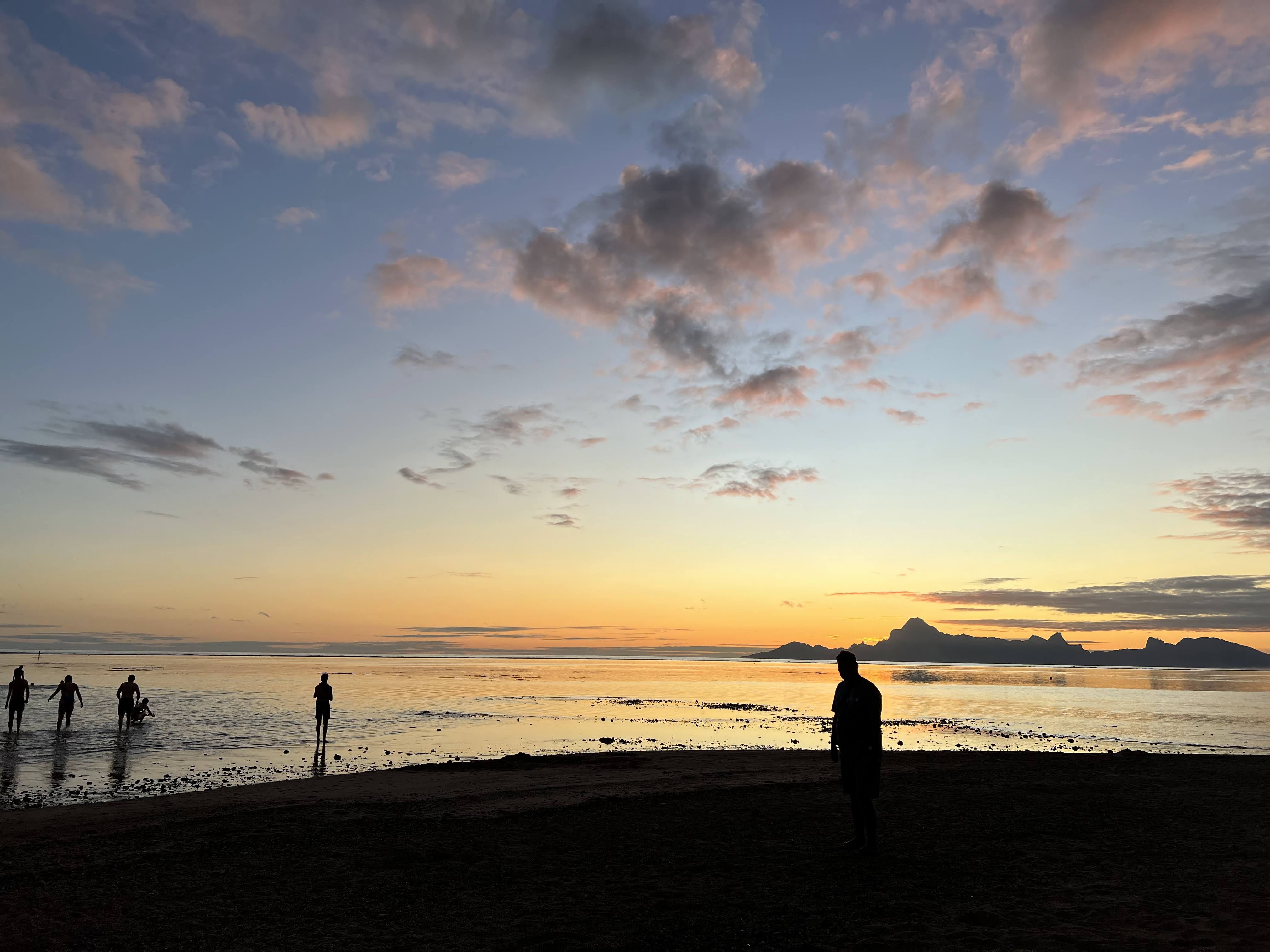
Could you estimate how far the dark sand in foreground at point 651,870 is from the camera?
26.3 feet

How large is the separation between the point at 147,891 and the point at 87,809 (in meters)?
9.57

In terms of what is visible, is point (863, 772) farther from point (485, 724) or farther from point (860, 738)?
point (485, 724)

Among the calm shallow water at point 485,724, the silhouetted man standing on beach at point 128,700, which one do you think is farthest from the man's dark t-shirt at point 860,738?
the silhouetted man standing on beach at point 128,700

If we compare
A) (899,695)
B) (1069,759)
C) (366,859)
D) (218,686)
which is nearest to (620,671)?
(899,695)

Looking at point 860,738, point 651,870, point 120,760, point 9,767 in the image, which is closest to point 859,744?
point 860,738

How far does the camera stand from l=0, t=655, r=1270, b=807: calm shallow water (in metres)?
25.2

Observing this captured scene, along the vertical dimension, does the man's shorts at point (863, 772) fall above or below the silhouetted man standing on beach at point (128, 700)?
above

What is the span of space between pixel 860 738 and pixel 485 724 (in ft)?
114

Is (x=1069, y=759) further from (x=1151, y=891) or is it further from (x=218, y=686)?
(x=218, y=686)

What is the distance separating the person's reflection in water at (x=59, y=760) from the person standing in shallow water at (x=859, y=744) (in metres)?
21.7

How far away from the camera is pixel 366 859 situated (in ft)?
37.9

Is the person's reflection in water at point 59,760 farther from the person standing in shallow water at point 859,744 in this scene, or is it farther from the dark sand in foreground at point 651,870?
the person standing in shallow water at point 859,744

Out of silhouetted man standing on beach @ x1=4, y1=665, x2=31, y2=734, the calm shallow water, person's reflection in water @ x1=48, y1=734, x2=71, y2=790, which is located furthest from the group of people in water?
person's reflection in water @ x1=48, y1=734, x2=71, y2=790

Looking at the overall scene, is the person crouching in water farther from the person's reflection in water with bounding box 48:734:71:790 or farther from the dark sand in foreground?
the dark sand in foreground
